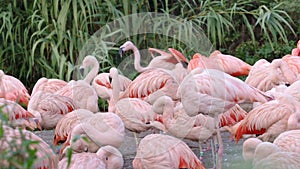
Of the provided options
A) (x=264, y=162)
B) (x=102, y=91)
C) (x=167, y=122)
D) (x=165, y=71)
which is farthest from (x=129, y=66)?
(x=264, y=162)

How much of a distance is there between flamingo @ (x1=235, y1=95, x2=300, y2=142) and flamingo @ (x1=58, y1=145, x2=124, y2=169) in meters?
1.12

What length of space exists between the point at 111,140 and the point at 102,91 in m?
1.62

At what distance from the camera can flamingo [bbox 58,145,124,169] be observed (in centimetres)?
418

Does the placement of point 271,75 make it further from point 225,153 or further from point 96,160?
point 96,160

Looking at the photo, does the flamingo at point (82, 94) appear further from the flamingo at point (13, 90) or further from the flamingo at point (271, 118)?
the flamingo at point (271, 118)

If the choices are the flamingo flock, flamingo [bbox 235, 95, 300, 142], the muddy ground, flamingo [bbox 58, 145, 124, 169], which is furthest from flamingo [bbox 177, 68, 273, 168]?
flamingo [bbox 58, 145, 124, 169]

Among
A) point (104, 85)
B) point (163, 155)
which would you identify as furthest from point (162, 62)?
point (163, 155)

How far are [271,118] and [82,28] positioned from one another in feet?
11.3

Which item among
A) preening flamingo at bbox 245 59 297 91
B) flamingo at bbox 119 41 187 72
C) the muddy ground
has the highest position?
flamingo at bbox 119 41 187 72

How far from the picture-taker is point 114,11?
810 centimetres

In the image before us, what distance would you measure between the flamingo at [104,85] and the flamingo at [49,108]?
0.60 metres

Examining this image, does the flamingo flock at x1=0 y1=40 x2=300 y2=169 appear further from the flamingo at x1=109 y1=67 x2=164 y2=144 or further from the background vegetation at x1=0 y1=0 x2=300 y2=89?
the background vegetation at x1=0 y1=0 x2=300 y2=89

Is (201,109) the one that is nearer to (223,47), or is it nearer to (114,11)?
(114,11)

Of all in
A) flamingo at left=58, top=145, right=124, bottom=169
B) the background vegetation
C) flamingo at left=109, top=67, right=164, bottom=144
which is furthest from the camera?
the background vegetation
